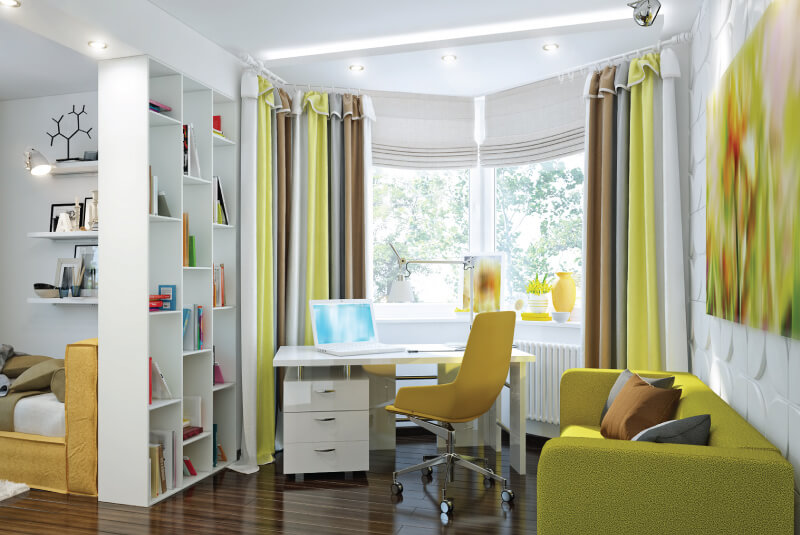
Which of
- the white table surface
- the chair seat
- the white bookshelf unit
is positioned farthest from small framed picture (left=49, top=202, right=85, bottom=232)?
the chair seat

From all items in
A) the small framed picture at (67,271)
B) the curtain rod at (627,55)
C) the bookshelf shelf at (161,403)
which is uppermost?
the curtain rod at (627,55)

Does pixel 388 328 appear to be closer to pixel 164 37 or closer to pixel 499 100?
pixel 499 100

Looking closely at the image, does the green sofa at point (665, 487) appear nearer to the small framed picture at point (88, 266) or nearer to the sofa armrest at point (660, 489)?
the sofa armrest at point (660, 489)

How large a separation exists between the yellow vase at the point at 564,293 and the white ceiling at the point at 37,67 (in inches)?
131

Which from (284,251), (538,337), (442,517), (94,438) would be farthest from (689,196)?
(94,438)

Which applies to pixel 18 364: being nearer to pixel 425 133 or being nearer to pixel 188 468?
pixel 188 468

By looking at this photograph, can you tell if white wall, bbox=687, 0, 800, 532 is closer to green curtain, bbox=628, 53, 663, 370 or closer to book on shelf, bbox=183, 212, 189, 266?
green curtain, bbox=628, 53, 663, 370

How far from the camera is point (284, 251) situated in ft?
13.8

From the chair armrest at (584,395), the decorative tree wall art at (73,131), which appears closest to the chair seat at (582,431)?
the chair armrest at (584,395)

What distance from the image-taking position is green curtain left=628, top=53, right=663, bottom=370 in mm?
3540

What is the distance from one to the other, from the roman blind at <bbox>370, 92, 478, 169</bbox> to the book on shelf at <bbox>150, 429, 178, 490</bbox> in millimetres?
2411

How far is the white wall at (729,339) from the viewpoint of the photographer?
6.02ft

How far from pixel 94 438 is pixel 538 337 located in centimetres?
285

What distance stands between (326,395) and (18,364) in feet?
6.78
